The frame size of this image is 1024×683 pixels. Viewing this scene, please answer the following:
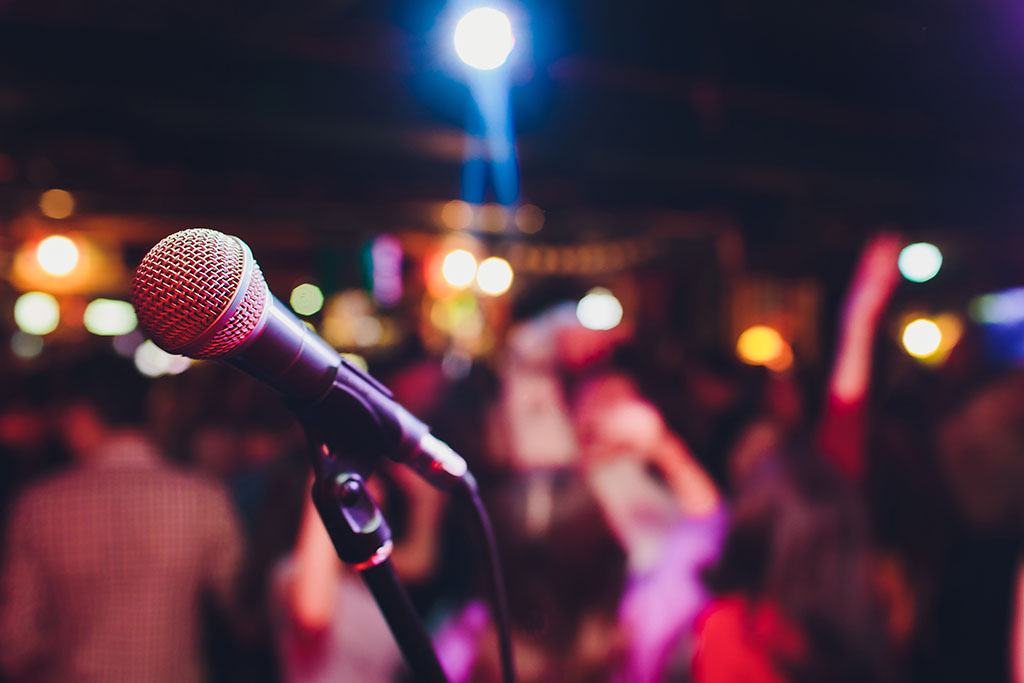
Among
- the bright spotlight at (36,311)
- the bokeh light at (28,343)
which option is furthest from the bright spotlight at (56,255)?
the bokeh light at (28,343)

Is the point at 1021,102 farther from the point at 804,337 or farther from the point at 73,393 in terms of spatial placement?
the point at 804,337

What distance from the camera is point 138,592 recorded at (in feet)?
8.30

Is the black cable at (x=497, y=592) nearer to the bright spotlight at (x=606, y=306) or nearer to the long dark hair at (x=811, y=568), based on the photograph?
the long dark hair at (x=811, y=568)

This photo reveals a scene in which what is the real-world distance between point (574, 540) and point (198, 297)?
1613 millimetres

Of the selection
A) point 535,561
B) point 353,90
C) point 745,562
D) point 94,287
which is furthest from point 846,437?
point 94,287

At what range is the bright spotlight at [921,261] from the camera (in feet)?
27.0

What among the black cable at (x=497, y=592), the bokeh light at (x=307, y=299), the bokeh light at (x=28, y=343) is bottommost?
the bokeh light at (x=28, y=343)

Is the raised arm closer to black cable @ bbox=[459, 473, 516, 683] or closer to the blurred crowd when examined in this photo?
the blurred crowd

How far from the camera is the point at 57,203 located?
7.64 meters

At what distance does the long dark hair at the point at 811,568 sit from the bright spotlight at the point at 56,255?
7.84 metres

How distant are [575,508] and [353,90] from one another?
16.2 ft

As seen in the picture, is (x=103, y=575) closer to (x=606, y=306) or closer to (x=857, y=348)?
(x=857, y=348)

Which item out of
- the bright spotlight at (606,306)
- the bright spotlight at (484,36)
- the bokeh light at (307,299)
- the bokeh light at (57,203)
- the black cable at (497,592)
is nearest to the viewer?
the black cable at (497,592)

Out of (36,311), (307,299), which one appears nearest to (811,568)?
(307,299)
